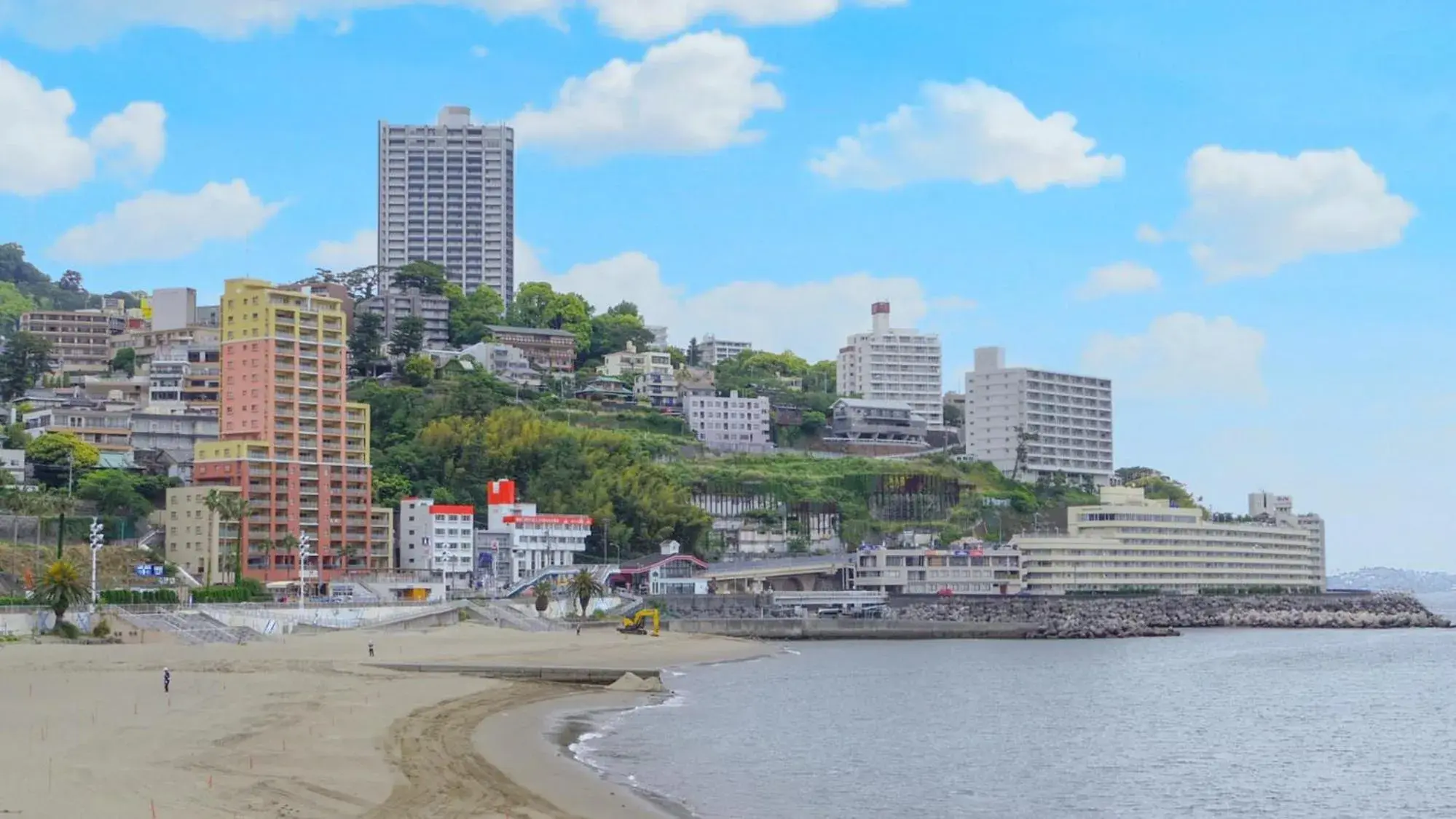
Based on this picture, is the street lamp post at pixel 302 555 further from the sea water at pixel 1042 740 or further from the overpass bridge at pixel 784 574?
the overpass bridge at pixel 784 574

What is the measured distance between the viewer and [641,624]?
114m

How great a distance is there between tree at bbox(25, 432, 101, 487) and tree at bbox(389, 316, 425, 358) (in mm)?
56226

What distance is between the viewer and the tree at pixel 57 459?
124 meters

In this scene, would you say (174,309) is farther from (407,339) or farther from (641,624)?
(641,624)

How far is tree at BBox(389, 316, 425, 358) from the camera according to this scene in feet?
589

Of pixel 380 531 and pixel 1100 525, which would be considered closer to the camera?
pixel 380 531

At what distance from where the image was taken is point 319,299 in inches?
5172

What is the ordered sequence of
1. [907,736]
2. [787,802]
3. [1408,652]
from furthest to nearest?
[1408,652], [907,736], [787,802]

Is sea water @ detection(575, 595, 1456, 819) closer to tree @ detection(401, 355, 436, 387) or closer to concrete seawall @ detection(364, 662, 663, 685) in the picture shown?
concrete seawall @ detection(364, 662, 663, 685)

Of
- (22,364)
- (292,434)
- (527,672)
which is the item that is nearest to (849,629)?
(292,434)

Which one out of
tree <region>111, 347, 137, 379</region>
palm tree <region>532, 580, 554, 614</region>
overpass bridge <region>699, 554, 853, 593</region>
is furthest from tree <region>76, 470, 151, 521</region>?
tree <region>111, 347, 137, 379</region>

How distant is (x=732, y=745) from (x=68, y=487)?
8245 cm

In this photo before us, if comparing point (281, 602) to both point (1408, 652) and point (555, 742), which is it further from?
point (1408, 652)

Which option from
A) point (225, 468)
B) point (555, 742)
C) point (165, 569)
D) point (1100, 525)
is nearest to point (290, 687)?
point (555, 742)
